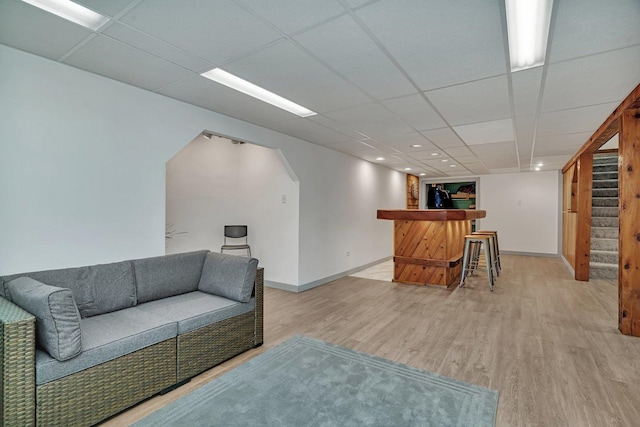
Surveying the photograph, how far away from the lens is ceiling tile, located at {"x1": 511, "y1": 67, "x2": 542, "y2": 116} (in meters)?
2.44

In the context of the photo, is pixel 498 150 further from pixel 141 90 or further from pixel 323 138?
pixel 141 90

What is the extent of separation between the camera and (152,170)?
2941 mm

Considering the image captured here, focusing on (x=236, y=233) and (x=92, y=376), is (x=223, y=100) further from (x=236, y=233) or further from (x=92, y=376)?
(x=236, y=233)

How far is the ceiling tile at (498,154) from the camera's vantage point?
5031 millimetres

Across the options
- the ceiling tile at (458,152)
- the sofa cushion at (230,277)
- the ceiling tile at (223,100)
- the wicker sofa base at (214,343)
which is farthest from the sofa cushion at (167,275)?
the ceiling tile at (458,152)

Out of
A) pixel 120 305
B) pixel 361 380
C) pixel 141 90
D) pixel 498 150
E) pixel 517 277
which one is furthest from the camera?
pixel 517 277

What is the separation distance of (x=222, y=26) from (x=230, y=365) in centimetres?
240

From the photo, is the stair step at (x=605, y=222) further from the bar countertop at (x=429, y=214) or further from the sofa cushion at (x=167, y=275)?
the sofa cushion at (x=167, y=275)

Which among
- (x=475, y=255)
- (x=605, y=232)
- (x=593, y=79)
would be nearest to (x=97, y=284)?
(x=593, y=79)

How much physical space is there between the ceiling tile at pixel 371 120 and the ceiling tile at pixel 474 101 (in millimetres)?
535

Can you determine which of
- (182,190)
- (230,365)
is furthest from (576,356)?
(182,190)

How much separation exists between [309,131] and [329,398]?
3.25 m

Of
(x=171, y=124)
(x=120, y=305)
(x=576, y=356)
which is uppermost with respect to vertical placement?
(x=171, y=124)

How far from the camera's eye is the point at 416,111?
336cm
